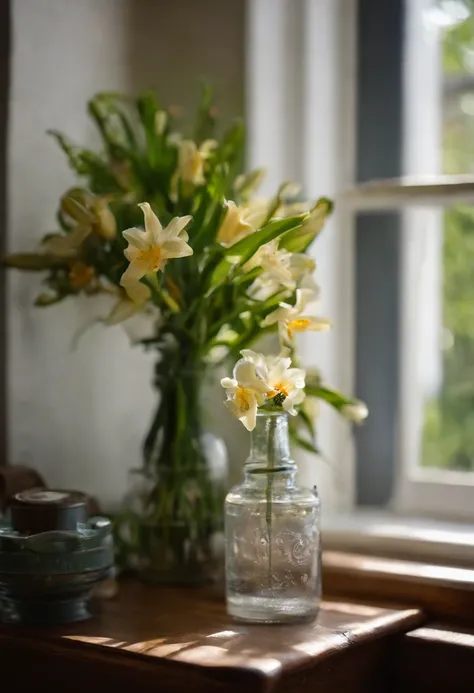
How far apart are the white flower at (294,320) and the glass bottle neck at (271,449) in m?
0.10

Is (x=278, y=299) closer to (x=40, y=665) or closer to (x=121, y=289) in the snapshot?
(x=121, y=289)

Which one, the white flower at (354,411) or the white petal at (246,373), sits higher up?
the white petal at (246,373)

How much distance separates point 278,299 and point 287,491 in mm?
224

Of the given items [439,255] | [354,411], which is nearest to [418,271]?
[439,255]

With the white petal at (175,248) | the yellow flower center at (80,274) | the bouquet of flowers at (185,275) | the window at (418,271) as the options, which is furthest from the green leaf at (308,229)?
the window at (418,271)

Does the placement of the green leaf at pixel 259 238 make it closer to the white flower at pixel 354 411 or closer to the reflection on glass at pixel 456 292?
the white flower at pixel 354 411

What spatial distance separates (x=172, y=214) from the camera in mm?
1228

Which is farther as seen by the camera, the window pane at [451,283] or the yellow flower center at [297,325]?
the window pane at [451,283]

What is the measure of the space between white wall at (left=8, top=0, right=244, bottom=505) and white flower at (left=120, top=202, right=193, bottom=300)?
0.97 feet

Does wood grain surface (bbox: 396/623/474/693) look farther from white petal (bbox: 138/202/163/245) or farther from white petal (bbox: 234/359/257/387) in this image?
white petal (bbox: 138/202/163/245)

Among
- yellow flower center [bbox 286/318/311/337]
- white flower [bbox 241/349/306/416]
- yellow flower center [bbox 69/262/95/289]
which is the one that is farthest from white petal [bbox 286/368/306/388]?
yellow flower center [bbox 69/262/95/289]

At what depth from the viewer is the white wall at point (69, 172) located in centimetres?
135

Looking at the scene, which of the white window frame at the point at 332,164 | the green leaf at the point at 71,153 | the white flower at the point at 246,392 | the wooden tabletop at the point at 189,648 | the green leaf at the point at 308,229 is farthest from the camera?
the white window frame at the point at 332,164

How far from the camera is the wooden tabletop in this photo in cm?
94
